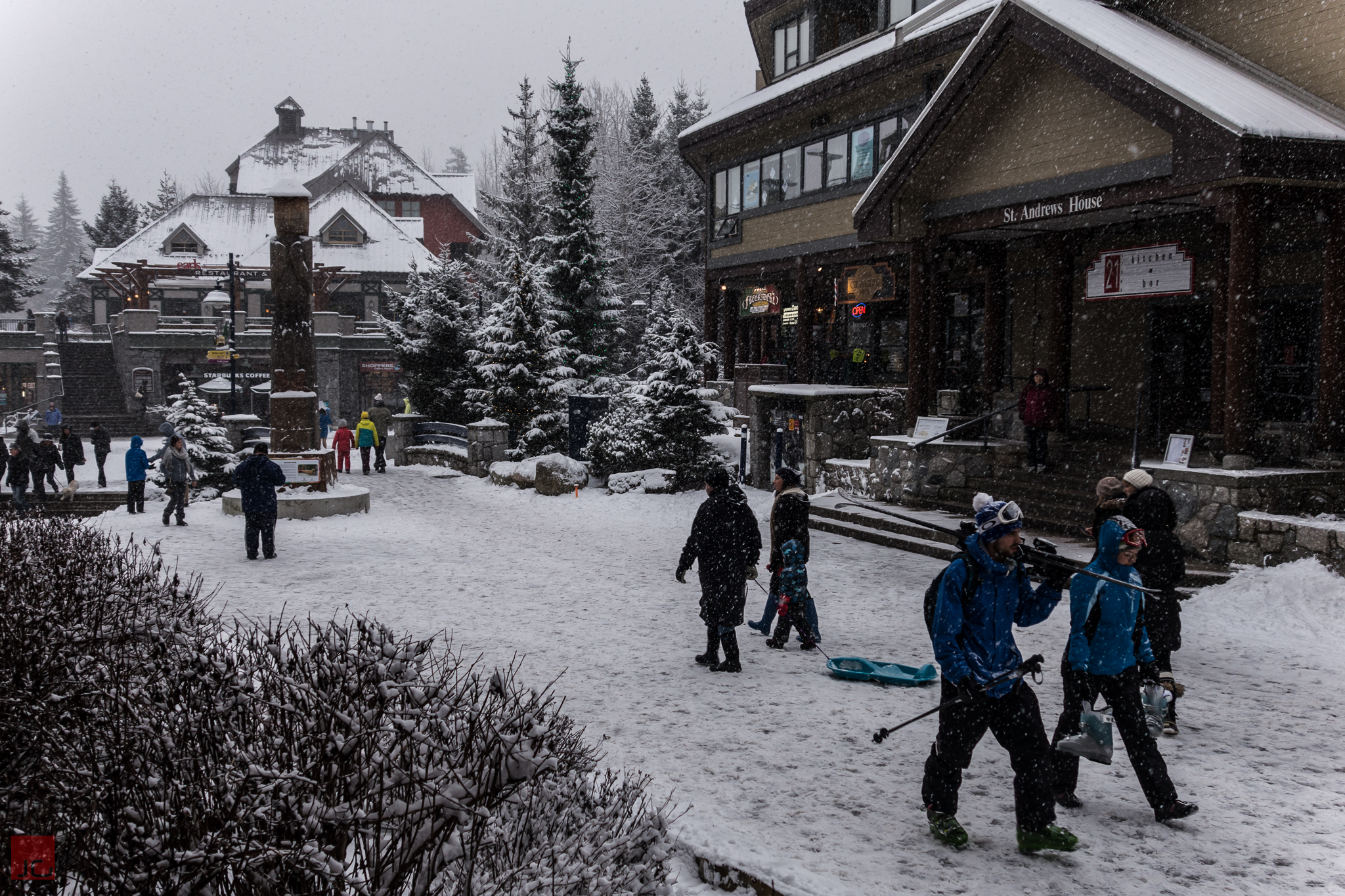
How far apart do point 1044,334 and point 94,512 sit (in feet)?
70.3

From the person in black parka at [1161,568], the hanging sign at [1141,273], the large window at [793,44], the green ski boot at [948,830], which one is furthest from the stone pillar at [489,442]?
the green ski boot at [948,830]

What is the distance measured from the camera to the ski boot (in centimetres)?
527

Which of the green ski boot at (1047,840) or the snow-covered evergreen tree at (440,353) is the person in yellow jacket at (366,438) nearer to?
the snow-covered evergreen tree at (440,353)

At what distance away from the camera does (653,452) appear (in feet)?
66.1

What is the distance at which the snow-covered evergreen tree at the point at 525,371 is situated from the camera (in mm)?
23812

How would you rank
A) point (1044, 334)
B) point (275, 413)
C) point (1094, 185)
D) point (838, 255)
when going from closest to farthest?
point (1094, 185), point (275, 413), point (1044, 334), point (838, 255)

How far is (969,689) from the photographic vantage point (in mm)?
4961

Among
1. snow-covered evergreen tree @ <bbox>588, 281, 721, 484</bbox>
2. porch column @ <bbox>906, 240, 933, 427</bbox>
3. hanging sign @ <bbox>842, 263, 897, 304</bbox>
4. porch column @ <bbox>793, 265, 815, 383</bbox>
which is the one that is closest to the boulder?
snow-covered evergreen tree @ <bbox>588, 281, 721, 484</bbox>

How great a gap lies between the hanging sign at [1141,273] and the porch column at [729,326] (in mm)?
14000

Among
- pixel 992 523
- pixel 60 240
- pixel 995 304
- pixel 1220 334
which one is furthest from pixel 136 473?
pixel 60 240

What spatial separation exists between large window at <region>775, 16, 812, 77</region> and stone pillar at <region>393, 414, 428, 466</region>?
15.1 m

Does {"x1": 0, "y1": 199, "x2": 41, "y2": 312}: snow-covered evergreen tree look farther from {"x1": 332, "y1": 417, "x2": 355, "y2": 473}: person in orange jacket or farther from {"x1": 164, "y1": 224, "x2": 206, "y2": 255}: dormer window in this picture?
{"x1": 332, "y1": 417, "x2": 355, "y2": 473}: person in orange jacket

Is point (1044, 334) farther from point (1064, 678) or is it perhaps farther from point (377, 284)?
point (377, 284)

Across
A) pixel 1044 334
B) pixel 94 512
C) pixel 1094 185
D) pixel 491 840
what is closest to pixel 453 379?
pixel 94 512
